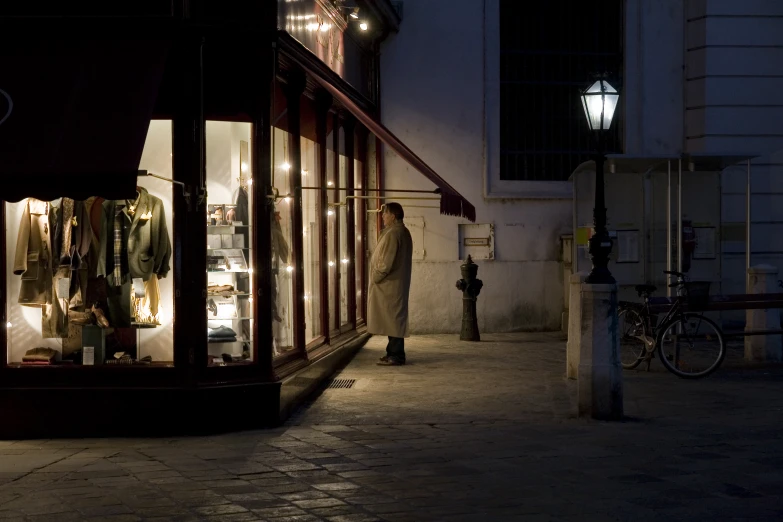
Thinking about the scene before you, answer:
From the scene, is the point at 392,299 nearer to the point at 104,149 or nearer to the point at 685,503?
the point at 104,149

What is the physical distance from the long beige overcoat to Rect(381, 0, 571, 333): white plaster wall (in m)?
3.50

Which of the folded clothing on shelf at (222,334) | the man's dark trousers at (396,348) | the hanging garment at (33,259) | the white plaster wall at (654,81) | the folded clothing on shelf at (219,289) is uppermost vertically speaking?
the white plaster wall at (654,81)

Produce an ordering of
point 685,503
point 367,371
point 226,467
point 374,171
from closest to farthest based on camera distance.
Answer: point 685,503 → point 226,467 → point 367,371 → point 374,171

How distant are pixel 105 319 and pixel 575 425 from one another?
166 inches

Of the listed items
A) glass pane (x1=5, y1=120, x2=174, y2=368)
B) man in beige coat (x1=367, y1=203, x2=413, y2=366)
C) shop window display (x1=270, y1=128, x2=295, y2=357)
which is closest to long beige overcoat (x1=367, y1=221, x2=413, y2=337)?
man in beige coat (x1=367, y1=203, x2=413, y2=366)

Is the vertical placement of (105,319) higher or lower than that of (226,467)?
higher

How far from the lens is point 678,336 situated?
12.6 m

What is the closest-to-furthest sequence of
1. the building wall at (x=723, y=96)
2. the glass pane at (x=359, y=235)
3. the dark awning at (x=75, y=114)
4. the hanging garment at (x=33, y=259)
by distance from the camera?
1. the dark awning at (x=75, y=114)
2. the hanging garment at (x=33, y=259)
3. the glass pane at (x=359, y=235)
4. the building wall at (x=723, y=96)

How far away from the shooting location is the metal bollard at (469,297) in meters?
16.7

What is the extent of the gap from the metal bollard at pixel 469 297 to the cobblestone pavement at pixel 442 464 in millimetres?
4895

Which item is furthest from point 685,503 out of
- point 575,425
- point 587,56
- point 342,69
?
point 587,56

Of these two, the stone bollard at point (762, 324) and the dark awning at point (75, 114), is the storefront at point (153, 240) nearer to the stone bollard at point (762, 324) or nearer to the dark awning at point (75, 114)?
the dark awning at point (75, 114)

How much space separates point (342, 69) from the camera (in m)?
14.4

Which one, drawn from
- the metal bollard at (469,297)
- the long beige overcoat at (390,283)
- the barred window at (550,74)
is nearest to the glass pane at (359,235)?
the metal bollard at (469,297)
